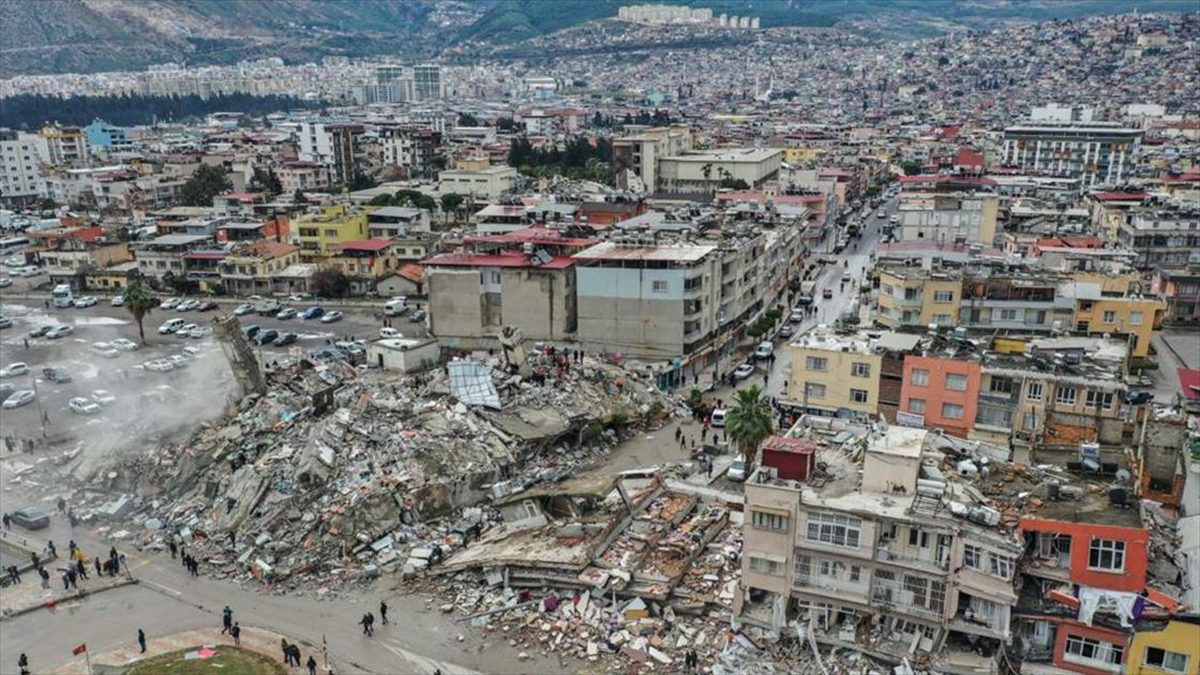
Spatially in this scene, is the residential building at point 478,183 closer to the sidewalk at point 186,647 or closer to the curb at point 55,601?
the curb at point 55,601

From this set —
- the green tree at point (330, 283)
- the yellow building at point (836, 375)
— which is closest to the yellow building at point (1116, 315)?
the yellow building at point (836, 375)

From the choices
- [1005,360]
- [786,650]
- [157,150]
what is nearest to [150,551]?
[786,650]

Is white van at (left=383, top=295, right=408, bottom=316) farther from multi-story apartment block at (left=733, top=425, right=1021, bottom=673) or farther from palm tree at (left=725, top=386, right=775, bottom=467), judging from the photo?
multi-story apartment block at (left=733, top=425, right=1021, bottom=673)

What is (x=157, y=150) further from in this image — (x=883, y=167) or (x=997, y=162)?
(x=997, y=162)

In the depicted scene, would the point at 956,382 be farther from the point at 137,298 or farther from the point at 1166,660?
the point at 137,298

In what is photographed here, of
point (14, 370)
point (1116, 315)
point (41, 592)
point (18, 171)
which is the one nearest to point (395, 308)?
point (14, 370)

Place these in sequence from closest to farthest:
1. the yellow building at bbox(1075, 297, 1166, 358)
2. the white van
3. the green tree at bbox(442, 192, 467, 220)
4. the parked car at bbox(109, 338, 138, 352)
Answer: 1. the yellow building at bbox(1075, 297, 1166, 358)
2. the parked car at bbox(109, 338, 138, 352)
3. the white van
4. the green tree at bbox(442, 192, 467, 220)

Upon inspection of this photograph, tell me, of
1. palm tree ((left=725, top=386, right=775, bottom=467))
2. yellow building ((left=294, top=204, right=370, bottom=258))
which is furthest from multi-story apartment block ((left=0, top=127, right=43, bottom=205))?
palm tree ((left=725, top=386, right=775, bottom=467))
